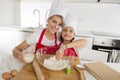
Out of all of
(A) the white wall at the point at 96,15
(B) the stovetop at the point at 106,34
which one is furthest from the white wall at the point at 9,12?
(B) the stovetop at the point at 106,34

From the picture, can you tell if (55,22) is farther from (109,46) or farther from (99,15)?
(99,15)

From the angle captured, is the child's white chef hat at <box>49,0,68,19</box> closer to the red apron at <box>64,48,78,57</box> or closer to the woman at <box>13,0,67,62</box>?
the woman at <box>13,0,67,62</box>

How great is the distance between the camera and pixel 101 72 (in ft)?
3.24

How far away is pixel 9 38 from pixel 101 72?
1.73m

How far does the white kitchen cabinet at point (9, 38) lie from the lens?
7.57ft

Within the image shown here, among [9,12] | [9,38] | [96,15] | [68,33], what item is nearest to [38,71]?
[68,33]

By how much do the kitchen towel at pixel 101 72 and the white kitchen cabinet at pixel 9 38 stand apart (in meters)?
1.42

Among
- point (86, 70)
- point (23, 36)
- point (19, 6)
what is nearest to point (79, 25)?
point (23, 36)

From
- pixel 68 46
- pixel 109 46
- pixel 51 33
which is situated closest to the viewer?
pixel 68 46

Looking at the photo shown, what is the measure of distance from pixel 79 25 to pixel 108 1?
0.59 meters

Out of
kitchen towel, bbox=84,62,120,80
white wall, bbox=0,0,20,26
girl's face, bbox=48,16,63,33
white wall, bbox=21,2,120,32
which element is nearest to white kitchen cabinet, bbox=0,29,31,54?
white wall, bbox=0,0,20,26

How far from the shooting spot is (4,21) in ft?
9.03

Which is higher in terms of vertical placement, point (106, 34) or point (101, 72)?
point (106, 34)

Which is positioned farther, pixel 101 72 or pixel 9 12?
pixel 9 12
